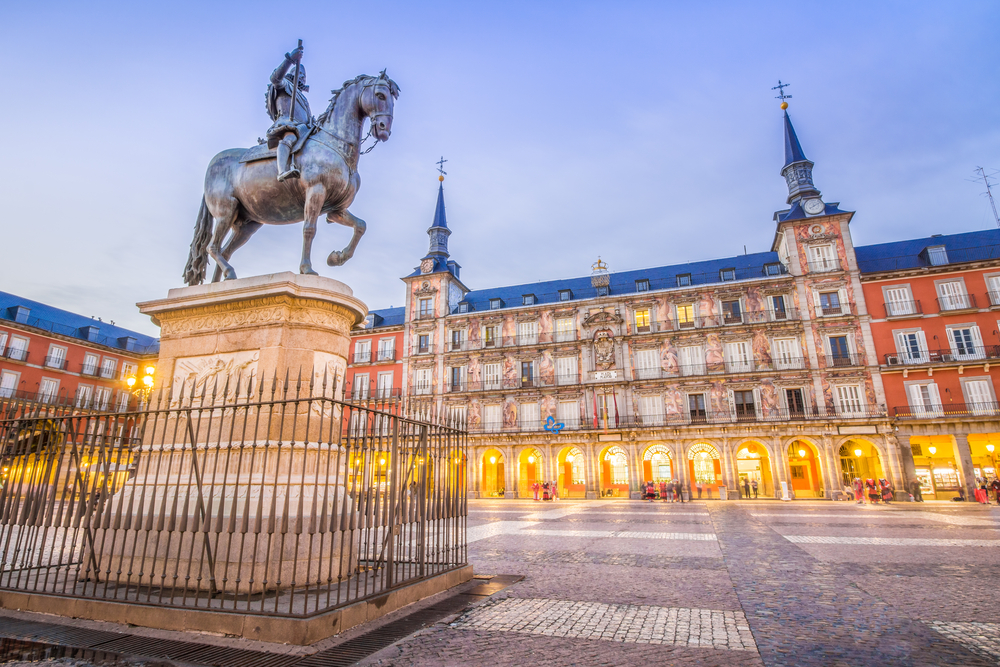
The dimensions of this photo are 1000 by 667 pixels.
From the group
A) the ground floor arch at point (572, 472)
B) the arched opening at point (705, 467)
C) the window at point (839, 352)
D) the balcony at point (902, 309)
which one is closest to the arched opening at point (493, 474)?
the ground floor arch at point (572, 472)

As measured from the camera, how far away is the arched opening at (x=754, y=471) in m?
28.2

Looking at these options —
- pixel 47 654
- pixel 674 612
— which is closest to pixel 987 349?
pixel 674 612

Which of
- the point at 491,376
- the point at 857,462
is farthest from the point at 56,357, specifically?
the point at 857,462

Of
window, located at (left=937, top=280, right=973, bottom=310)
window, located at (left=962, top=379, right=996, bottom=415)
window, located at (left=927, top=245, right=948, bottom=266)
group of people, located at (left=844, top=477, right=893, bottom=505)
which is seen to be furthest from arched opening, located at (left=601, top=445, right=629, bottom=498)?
window, located at (left=927, top=245, right=948, bottom=266)

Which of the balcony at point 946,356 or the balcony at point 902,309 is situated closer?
the balcony at point 946,356

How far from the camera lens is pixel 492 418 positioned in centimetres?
3306

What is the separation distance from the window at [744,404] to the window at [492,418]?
13.9 metres

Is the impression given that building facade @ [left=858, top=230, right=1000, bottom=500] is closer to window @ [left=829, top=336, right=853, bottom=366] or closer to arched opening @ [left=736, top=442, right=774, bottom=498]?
window @ [left=829, top=336, right=853, bottom=366]

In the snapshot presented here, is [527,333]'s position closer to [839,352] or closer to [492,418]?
[492,418]

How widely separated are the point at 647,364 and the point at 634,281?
6.93 m

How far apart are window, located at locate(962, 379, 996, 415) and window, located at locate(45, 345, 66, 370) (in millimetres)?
51978

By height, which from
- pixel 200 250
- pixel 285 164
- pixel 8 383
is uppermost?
pixel 8 383

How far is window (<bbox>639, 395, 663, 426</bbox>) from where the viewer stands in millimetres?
30078

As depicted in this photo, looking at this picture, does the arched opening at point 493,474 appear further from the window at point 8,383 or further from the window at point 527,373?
the window at point 8,383
